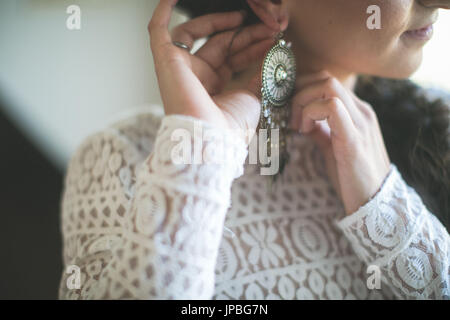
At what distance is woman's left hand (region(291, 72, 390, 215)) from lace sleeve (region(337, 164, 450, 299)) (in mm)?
35

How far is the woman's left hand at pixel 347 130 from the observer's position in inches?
29.3

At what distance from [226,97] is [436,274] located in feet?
1.77

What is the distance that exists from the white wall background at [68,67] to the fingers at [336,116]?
3.16 ft

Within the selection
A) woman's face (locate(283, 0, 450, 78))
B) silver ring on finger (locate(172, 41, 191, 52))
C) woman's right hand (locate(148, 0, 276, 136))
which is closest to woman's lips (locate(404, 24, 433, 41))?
woman's face (locate(283, 0, 450, 78))

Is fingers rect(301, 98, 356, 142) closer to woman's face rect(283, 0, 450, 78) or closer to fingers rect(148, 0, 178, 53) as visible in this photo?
woman's face rect(283, 0, 450, 78)

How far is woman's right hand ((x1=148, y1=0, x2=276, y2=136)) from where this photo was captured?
1.94 ft

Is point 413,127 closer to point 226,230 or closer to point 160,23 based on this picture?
point 226,230

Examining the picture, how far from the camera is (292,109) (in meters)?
0.83

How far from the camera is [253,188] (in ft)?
2.74

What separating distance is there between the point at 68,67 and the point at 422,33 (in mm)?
1383

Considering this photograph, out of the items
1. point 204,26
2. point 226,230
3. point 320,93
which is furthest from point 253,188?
point 204,26

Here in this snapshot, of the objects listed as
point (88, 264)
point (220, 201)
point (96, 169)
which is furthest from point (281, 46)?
point (88, 264)

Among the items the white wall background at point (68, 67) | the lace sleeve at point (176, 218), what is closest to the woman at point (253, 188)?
the lace sleeve at point (176, 218)

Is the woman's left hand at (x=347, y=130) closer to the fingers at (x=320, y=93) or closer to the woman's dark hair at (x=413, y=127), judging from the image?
the fingers at (x=320, y=93)
